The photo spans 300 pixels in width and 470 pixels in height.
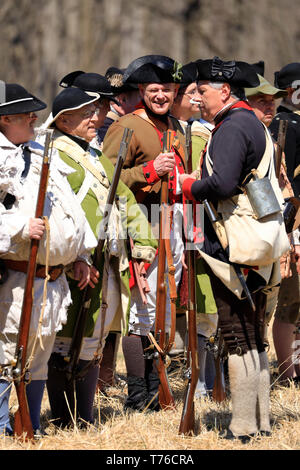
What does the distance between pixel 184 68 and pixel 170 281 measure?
1.81 m

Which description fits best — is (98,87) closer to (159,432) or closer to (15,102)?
(15,102)

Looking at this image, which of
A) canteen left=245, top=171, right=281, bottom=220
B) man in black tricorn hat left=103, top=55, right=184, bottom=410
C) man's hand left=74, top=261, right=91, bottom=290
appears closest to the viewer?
canteen left=245, top=171, right=281, bottom=220

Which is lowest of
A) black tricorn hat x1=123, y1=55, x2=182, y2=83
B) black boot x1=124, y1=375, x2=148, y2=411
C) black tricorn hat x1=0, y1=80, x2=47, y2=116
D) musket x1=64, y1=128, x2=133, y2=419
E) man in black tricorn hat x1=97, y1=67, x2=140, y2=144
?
black boot x1=124, y1=375, x2=148, y2=411

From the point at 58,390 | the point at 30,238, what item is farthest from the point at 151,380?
the point at 30,238

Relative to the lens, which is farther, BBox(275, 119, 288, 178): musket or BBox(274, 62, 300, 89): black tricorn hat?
BBox(274, 62, 300, 89): black tricorn hat

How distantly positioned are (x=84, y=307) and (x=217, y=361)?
139 centimetres

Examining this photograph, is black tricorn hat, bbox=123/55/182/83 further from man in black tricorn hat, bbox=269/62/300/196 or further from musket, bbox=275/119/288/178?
man in black tricorn hat, bbox=269/62/300/196

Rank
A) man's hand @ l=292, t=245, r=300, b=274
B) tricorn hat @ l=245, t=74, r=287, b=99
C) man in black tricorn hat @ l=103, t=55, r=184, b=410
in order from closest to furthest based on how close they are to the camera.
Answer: man in black tricorn hat @ l=103, t=55, r=184, b=410
tricorn hat @ l=245, t=74, r=287, b=99
man's hand @ l=292, t=245, r=300, b=274

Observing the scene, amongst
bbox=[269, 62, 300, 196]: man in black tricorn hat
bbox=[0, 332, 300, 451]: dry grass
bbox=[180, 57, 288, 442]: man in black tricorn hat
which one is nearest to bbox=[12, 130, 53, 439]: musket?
bbox=[0, 332, 300, 451]: dry grass

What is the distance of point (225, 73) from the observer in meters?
4.60

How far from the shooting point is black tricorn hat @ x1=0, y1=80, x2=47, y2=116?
4465 millimetres

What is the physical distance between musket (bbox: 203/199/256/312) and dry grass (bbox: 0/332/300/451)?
69 centimetres

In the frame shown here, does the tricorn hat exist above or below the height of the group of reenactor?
above
